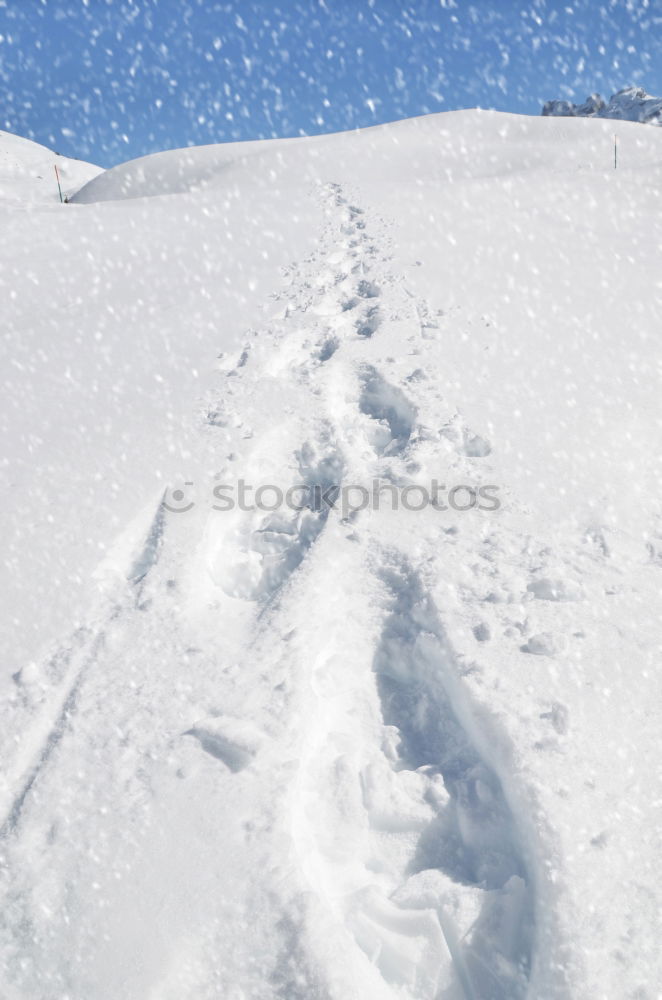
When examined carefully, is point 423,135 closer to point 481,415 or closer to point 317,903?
point 481,415

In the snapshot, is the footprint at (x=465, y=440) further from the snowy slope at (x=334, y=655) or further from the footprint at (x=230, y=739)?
the footprint at (x=230, y=739)

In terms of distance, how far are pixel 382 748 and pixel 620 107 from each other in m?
102

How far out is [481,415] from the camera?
130 inches

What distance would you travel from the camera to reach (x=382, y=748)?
1.85 metres

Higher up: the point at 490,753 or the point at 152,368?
the point at 152,368

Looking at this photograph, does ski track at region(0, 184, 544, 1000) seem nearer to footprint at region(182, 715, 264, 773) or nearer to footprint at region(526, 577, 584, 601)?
footprint at region(182, 715, 264, 773)

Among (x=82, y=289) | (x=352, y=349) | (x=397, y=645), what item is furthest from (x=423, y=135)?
(x=397, y=645)

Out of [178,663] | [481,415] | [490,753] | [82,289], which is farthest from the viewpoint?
[82,289]

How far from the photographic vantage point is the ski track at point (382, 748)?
4.61ft

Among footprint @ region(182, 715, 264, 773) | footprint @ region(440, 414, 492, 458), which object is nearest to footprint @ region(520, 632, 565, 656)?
footprint @ region(182, 715, 264, 773)

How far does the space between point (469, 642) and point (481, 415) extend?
Result: 1585 millimetres

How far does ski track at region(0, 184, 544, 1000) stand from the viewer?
4.61 ft

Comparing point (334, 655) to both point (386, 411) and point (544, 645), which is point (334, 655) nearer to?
point (544, 645)

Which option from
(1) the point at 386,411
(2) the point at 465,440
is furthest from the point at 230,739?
(1) the point at 386,411
